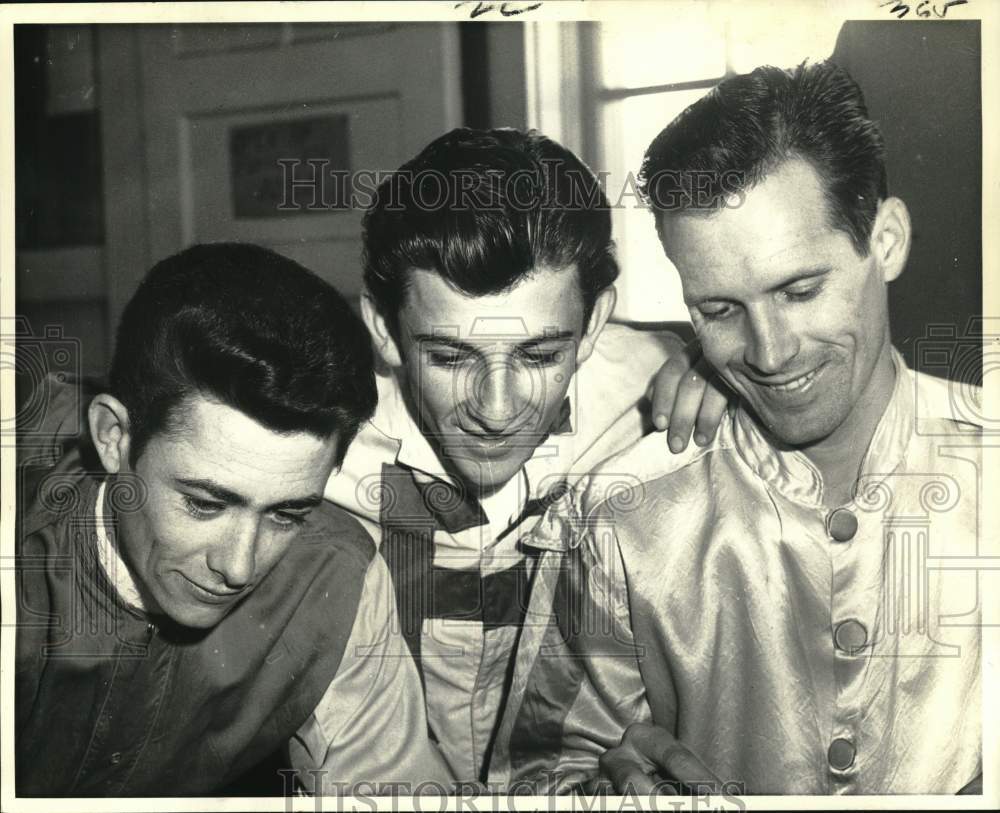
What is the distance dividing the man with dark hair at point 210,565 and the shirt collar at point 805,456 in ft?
1.65

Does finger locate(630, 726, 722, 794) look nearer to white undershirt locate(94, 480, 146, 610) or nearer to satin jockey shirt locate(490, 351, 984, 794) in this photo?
satin jockey shirt locate(490, 351, 984, 794)

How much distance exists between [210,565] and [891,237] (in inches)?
39.1

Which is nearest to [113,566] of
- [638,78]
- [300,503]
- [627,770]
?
[300,503]

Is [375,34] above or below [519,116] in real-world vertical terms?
above

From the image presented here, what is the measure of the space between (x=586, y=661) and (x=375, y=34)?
2.91 feet

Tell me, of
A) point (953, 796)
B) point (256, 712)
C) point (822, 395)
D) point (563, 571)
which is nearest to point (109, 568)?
point (256, 712)

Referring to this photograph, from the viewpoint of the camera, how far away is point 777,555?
1376mm

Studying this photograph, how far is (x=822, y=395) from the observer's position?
136cm

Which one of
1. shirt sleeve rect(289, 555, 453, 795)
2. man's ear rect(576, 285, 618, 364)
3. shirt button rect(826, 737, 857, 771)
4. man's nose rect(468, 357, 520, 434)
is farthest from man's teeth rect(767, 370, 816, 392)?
shirt sleeve rect(289, 555, 453, 795)

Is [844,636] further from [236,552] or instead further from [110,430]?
[110,430]

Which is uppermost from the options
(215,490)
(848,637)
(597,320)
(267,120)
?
(267,120)

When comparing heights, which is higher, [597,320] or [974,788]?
[597,320]

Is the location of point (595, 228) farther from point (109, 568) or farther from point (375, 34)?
point (109, 568)

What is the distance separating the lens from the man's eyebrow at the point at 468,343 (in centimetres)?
135
